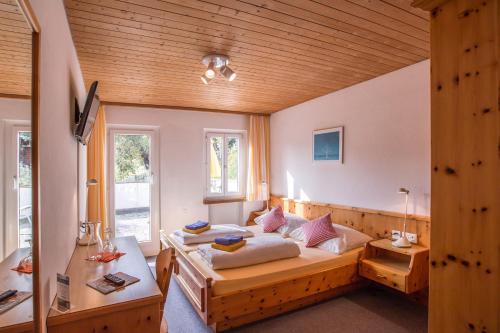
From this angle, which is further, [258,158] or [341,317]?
[258,158]

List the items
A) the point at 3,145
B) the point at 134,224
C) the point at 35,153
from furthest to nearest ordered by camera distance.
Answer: the point at 134,224, the point at 35,153, the point at 3,145

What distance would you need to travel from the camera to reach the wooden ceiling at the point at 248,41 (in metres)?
1.91

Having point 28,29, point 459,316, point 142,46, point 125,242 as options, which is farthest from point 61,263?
point 459,316

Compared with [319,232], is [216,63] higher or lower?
higher

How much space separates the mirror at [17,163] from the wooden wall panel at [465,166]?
1532mm

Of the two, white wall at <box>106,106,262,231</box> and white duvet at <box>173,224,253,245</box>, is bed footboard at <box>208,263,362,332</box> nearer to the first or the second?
white duvet at <box>173,224,253,245</box>

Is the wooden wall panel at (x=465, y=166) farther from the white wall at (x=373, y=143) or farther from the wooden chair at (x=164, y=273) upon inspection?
the white wall at (x=373, y=143)

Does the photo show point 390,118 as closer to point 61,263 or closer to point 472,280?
point 472,280

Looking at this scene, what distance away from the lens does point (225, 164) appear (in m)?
5.25

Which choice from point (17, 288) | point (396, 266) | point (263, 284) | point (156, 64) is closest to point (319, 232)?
point (396, 266)

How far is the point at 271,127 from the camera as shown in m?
5.43

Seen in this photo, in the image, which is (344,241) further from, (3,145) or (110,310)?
(3,145)

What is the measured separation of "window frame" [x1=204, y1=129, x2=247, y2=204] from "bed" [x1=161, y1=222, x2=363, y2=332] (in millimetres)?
1887

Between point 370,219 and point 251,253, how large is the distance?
1.52m
